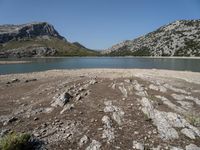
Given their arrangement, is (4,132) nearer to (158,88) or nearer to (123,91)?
(123,91)

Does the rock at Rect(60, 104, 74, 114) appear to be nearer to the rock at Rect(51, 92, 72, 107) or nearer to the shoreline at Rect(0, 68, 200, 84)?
the rock at Rect(51, 92, 72, 107)

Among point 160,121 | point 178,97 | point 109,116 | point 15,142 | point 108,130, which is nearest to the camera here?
point 15,142

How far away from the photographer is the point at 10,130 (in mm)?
17609

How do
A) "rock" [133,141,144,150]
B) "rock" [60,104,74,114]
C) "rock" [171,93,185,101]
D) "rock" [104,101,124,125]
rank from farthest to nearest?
1. "rock" [171,93,185,101]
2. "rock" [60,104,74,114]
3. "rock" [104,101,124,125]
4. "rock" [133,141,144,150]

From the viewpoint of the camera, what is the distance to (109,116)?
1950cm

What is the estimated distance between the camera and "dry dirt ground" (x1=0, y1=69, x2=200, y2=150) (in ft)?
51.6

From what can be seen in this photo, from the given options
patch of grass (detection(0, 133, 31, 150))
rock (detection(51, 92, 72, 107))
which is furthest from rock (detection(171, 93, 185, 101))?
patch of grass (detection(0, 133, 31, 150))

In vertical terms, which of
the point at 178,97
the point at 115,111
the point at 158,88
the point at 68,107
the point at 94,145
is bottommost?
the point at 94,145

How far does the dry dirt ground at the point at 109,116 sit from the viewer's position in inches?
619

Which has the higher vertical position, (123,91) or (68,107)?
(123,91)

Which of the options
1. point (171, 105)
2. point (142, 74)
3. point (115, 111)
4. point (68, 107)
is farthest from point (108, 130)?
point (142, 74)

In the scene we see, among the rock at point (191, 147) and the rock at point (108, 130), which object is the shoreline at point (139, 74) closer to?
the rock at point (108, 130)

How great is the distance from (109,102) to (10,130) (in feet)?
28.8

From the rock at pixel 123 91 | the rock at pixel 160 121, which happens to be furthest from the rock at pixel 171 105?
the rock at pixel 123 91
